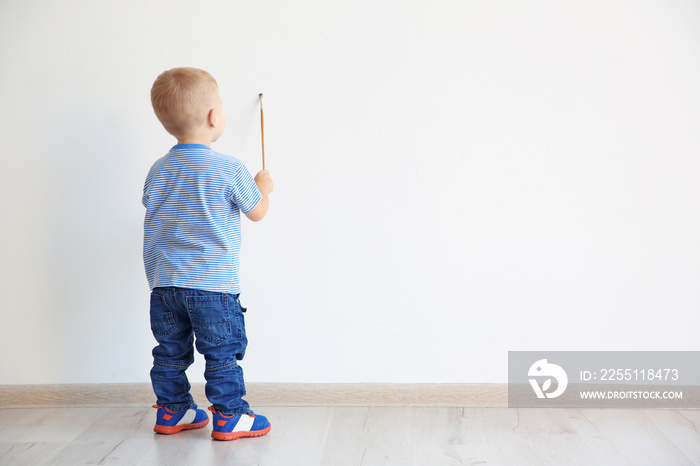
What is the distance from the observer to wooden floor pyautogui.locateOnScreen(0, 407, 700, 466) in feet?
4.55

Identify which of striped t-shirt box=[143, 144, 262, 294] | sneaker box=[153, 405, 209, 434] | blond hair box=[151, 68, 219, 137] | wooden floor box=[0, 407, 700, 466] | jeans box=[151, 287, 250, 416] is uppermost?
blond hair box=[151, 68, 219, 137]

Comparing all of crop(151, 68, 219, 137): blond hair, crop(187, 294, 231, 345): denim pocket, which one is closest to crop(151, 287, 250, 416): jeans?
crop(187, 294, 231, 345): denim pocket

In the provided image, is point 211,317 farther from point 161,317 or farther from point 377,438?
point 377,438

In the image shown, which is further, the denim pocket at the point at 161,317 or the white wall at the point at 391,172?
the white wall at the point at 391,172

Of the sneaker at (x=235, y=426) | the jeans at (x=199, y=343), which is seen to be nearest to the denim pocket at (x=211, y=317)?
the jeans at (x=199, y=343)

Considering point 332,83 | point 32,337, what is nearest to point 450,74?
point 332,83

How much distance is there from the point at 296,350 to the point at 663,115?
1.07 m

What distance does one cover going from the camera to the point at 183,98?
143 cm

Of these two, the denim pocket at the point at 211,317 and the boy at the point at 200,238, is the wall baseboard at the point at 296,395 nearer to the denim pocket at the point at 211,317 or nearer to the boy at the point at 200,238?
the boy at the point at 200,238

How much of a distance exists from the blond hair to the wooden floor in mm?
704

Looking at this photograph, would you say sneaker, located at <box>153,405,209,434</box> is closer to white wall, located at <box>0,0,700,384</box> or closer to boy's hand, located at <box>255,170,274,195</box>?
white wall, located at <box>0,0,700,384</box>

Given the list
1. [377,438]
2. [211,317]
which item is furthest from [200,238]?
[377,438]

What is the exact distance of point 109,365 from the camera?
1746 mm

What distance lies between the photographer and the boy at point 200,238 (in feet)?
4.74
